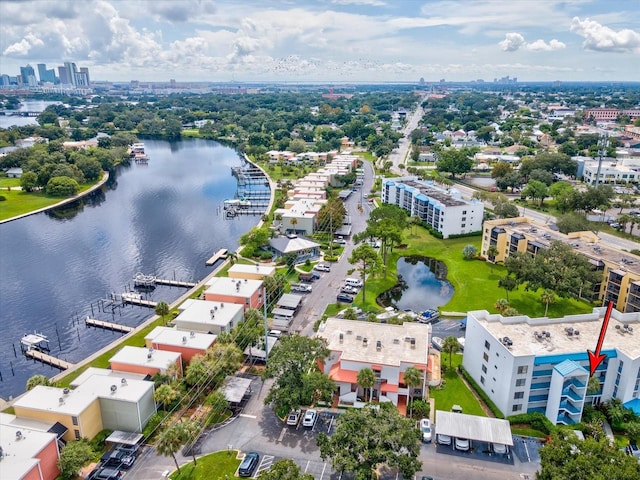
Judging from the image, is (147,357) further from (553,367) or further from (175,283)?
(553,367)

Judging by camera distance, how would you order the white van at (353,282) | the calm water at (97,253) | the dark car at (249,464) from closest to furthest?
1. the dark car at (249,464)
2. the calm water at (97,253)
3. the white van at (353,282)

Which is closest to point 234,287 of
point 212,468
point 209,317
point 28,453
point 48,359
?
point 209,317

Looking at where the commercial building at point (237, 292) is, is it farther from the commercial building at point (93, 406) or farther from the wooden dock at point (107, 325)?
the commercial building at point (93, 406)

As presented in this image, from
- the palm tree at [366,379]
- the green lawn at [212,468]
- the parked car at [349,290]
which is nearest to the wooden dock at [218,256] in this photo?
the parked car at [349,290]

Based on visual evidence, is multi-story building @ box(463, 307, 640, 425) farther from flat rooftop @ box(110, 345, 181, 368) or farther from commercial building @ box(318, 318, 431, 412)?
flat rooftop @ box(110, 345, 181, 368)

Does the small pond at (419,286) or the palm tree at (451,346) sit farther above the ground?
the palm tree at (451,346)

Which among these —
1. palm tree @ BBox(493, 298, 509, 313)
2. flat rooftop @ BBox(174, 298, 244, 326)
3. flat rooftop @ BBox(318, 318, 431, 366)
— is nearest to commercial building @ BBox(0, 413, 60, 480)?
flat rooftop @ BBox(174, 298, 244, 326)

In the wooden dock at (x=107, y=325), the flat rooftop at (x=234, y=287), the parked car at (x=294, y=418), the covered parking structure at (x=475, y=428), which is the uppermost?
the flat rooftop at (x=234, y=287)
